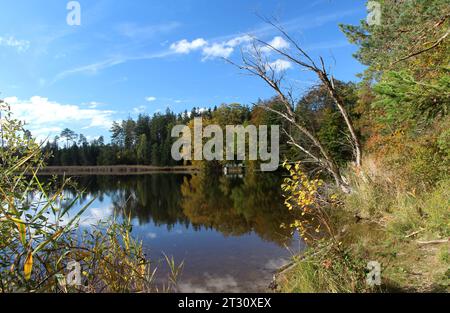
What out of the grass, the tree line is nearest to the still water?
the grass

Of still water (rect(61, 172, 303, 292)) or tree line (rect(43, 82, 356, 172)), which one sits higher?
tree line (rect(43, 82, 356, 172))

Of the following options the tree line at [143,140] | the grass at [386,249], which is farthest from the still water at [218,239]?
the tree line at [143,140]

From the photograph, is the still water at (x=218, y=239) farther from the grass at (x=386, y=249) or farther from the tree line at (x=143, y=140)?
the tree line at (x=143, y=140)

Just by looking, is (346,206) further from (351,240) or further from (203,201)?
(203,201)

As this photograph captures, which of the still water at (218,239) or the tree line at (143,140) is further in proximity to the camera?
the tree line at (143,140)

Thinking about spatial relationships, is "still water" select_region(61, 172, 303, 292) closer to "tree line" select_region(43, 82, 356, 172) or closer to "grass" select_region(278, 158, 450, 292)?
"grass" select_region(278, 158, 450, 292)

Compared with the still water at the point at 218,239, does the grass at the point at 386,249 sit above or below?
above

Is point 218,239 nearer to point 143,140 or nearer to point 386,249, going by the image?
point 386,249

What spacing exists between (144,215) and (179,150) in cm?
3773

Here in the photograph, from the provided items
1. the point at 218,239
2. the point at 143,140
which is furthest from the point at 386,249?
the point at 143,140

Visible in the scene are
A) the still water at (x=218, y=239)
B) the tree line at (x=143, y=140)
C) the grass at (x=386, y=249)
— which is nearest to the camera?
the grass at (x=386, y=249)

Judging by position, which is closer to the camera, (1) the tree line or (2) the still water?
(2) the still water

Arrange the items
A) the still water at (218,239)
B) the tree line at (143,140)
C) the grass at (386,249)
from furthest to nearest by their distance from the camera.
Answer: the tree line at (143,140) → the still water at (218,239) → the grass at (386,249)

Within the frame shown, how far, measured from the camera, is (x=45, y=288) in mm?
2105
